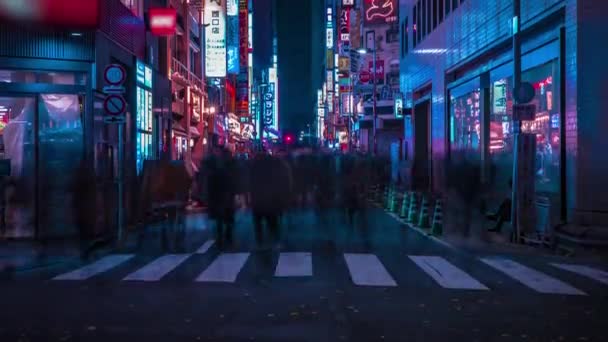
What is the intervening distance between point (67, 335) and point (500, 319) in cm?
456

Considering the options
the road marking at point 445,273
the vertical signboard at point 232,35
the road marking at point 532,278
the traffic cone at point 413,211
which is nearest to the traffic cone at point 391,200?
the traffic cone at point 413,211

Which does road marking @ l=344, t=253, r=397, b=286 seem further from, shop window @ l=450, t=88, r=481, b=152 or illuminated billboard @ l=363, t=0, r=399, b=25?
illuminated billboard @ l=363, t=0, r=399, b=25

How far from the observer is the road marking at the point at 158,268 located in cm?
1115

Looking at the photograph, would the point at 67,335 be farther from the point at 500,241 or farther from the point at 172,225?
Answer: the point at 500,241

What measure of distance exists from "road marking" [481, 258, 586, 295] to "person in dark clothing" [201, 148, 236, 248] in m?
5.23

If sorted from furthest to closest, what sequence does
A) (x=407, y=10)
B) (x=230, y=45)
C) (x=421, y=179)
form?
(x=230, y=45)
(x=407, y=10)
(x=421, y=179)

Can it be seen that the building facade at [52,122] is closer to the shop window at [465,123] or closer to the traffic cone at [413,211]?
the traffic cone at [413,211]

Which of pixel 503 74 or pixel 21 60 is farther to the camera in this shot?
pixel 503 74

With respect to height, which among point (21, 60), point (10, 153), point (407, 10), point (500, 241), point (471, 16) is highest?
point (407, 10)

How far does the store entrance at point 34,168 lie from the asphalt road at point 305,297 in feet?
15.2

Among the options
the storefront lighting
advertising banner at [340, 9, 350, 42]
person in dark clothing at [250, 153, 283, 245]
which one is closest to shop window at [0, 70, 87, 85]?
person in dark clothing at [250, 153, 283, 245]

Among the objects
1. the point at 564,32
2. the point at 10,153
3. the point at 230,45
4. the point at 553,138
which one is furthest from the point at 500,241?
the point at 230,45

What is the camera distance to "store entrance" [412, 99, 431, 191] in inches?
1560

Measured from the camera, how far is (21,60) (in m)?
18.7
